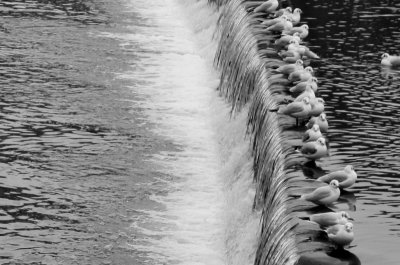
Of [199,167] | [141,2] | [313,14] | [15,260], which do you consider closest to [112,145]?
[199,167]

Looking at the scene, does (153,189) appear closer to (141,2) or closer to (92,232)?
(92,232)

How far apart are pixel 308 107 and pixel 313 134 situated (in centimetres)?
136

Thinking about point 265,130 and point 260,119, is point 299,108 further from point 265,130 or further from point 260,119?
point 260,119

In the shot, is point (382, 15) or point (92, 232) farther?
point (382, 15)

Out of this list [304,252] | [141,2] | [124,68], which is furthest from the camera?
[141,2]

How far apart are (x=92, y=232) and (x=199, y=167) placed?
3606 mm

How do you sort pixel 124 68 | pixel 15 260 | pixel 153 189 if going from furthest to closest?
pixel 124 68, pixel 153 189, pixel 15 260

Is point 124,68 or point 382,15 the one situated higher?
point 382,15

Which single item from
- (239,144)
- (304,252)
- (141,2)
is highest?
(304,252)

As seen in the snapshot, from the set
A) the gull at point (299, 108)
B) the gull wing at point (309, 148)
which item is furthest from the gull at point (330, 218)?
the gull at point (299, 108)

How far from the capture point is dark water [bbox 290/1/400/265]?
14.4 meters

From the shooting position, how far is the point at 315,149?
16.1 meters

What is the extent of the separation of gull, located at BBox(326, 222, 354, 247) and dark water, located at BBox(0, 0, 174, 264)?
4.23m

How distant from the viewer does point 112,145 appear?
70.2 feet
